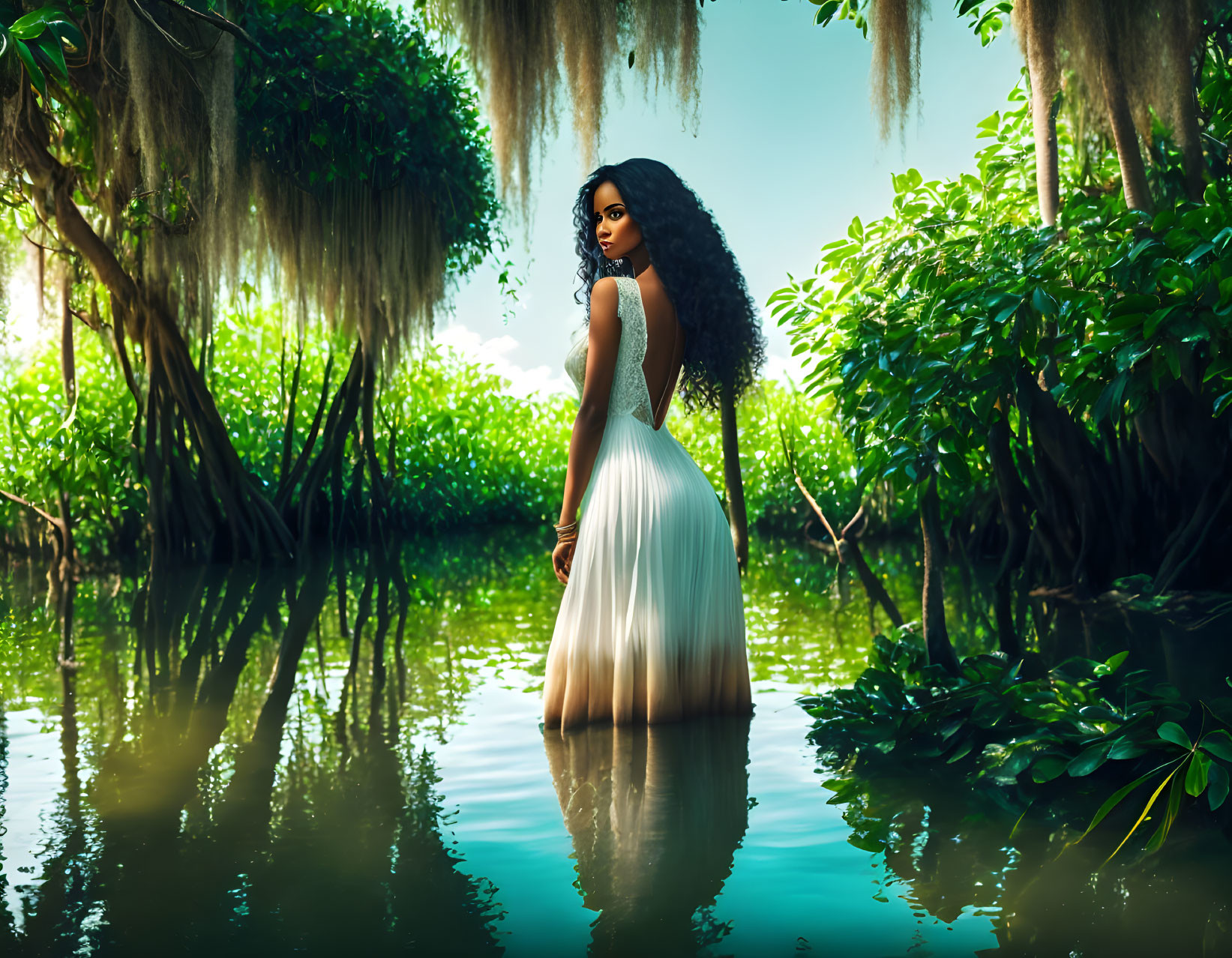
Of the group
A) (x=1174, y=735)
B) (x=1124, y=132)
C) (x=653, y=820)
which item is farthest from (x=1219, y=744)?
(x=1124, y=132)

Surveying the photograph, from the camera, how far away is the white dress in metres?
2.52

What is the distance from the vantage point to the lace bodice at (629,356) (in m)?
2.56

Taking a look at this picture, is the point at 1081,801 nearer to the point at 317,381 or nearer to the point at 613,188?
the point at 613,188

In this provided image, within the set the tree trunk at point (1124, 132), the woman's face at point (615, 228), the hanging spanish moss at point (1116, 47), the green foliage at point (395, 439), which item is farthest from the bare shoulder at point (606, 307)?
the green foliage at point (395, 439)

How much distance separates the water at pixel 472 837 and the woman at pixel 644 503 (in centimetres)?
13

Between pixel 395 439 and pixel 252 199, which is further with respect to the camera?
pixel 395 439

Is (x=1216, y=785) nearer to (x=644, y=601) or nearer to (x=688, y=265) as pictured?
(x=644, y=601)

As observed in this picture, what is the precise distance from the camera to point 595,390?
259cm

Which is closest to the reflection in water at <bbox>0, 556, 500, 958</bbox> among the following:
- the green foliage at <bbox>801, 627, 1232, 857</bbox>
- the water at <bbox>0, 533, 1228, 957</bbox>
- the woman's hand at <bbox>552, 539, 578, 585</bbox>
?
the water at <bbox>0, 533, 1228, 957</bbox>

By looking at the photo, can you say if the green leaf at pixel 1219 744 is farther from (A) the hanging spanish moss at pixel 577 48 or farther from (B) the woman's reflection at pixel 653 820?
(A) the hanging spanish moss at pixel 577 48

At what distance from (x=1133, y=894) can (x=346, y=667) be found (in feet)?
9.27

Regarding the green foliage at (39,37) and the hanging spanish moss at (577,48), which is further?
the hanging spanish moss at (577,48)

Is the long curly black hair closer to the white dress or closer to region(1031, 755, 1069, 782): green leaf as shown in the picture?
the white dress

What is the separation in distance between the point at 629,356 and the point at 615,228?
13.7 inches
